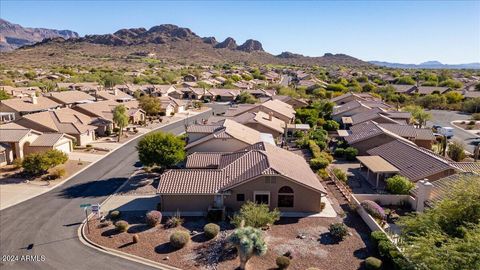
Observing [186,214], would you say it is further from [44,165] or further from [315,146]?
[315,146]

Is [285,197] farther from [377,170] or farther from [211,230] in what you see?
[377,170]

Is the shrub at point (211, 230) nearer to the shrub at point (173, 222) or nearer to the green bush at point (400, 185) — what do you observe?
the shrub at point (173, 222)

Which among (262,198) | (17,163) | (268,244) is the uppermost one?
(17,163)

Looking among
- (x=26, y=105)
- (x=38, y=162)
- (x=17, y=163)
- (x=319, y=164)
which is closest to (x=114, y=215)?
(x=38, y=162)

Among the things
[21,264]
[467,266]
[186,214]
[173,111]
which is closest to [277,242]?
[186,214]

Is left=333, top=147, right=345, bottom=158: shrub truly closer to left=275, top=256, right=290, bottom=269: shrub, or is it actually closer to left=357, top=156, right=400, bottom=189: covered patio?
left=357, top=156, right=400, bottom=189: covered patio

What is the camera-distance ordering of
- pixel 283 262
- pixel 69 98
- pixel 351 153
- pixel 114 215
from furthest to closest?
pixel 69 98, pixel 351 153, pixel 114 215, pixel 283 262

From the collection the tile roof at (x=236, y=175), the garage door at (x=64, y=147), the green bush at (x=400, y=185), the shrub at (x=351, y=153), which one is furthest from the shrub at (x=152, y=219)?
the shrub at (x=351, y=153)

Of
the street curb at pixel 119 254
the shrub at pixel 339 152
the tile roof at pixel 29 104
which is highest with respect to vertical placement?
the tile roof at pixel 29 104
